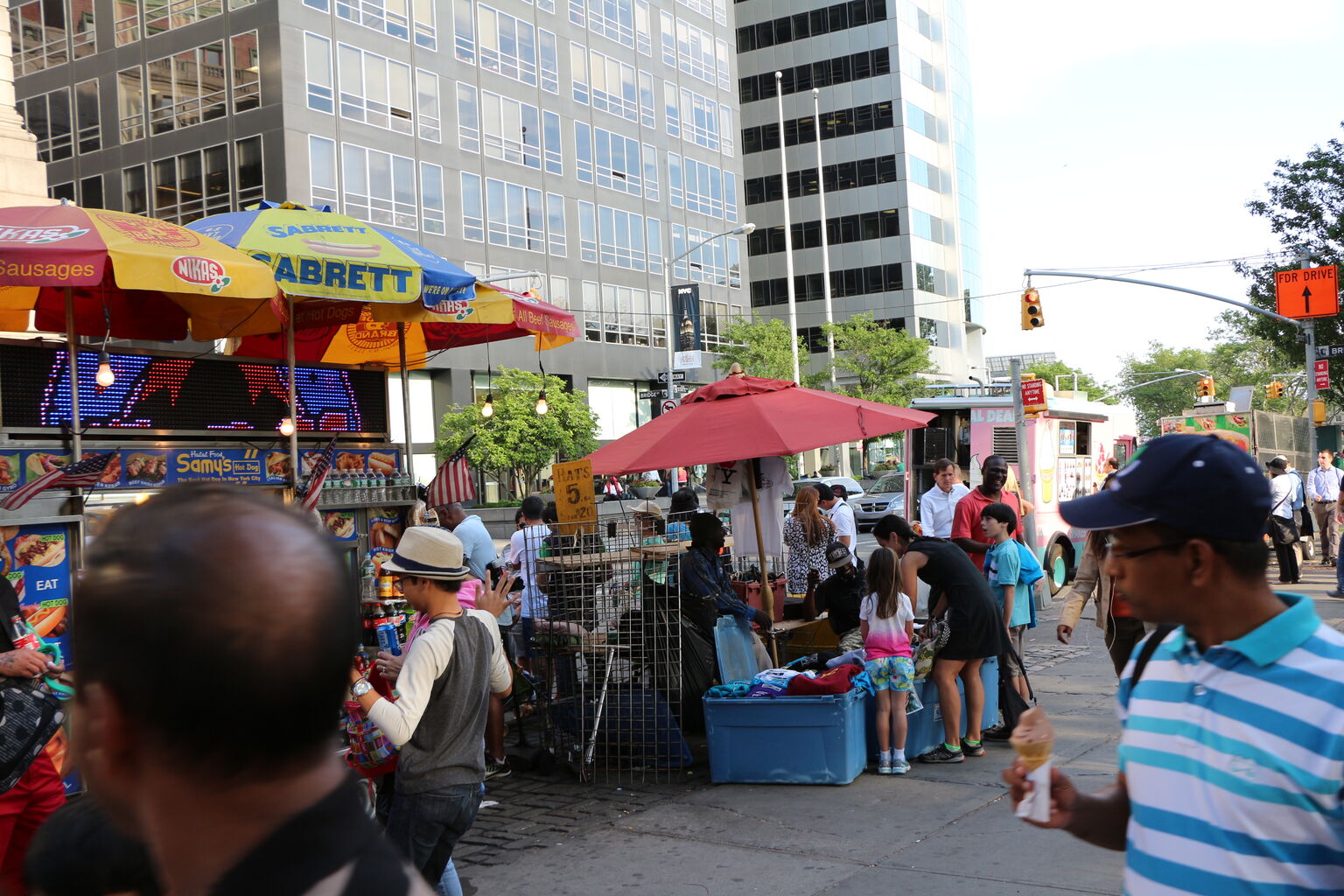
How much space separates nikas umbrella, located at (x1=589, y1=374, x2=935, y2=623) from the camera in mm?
9047

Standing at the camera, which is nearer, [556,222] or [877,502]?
[877,502]

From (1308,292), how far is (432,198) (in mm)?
27342

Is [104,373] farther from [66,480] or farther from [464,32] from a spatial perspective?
[464,32]

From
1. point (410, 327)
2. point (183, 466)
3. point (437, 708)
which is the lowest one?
point (437, 708)

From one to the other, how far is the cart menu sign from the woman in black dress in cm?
454

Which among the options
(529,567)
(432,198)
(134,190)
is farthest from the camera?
(432,198)

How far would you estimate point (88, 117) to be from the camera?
38.7m

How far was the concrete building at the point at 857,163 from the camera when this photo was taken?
64.2m

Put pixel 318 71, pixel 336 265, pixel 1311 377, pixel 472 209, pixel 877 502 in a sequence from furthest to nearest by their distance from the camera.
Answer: pixel 472 209 < pixel 318 71 < pixel 1311 377 < pixel 877 502 < pixel 336 265

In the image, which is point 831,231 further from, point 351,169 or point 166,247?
point 166,247

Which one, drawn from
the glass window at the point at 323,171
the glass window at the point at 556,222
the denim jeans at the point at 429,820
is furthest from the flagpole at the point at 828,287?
the denim jeans at the point at 429,820

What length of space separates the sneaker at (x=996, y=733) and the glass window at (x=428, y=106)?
3512cm

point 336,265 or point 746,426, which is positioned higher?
point 336,265

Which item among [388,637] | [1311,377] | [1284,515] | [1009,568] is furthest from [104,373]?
[1311,377]
